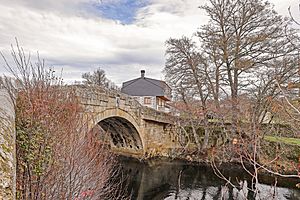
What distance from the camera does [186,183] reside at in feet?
33.9

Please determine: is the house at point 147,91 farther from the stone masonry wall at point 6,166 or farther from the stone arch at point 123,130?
the stone masonry wall at point 6,166

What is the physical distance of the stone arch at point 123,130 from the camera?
11551mm

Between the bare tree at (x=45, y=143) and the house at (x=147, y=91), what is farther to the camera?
the house at (x=147, y=91)

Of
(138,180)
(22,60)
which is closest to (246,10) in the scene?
(138,180)

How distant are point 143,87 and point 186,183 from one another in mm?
18725

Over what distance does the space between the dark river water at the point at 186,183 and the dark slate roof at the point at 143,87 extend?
565 inches

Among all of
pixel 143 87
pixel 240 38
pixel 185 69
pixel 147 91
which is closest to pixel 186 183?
pixel 185 69

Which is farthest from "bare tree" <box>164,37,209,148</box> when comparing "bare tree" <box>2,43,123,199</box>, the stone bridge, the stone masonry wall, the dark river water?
the stone masonry wall

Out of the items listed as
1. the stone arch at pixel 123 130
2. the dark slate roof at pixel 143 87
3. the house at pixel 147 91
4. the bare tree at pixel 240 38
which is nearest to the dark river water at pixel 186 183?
the stone arch at pixel 123 130

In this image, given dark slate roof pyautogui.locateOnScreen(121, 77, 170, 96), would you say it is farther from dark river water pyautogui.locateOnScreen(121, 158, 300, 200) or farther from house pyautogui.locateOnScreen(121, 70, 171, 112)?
dark river water pyautogui.locateOnScreen(121, 158, 300, 200)

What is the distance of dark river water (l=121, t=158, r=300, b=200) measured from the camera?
9.00 metres

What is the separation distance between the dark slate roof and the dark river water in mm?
14357

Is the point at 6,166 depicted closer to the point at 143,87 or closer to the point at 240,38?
the point at 240,38

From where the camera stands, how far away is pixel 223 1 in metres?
12.6
